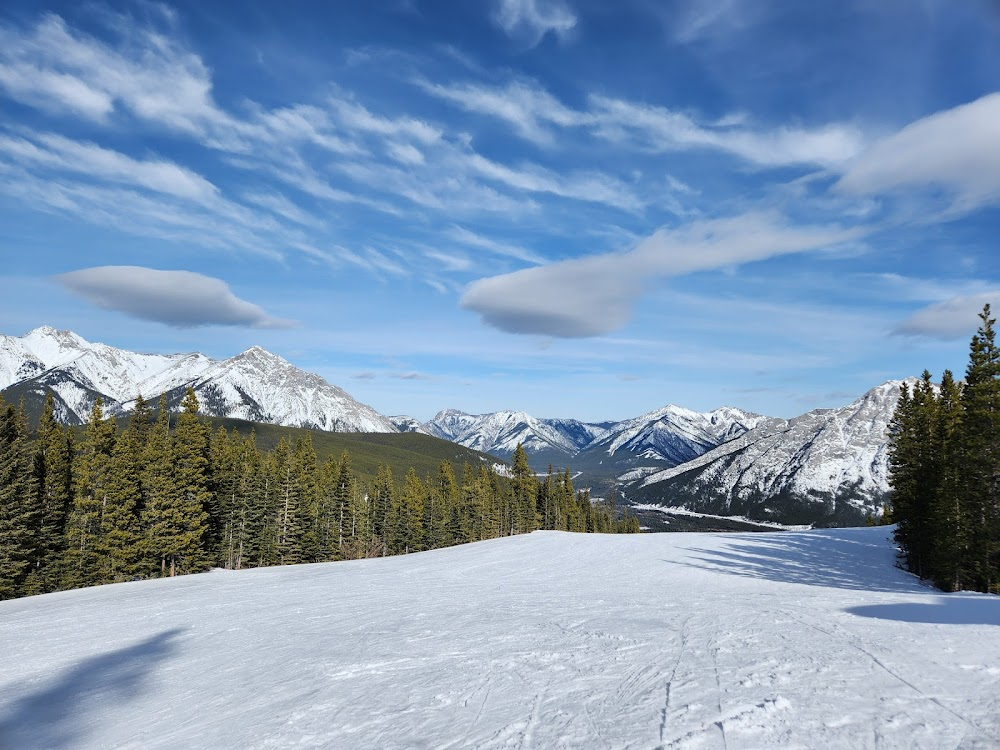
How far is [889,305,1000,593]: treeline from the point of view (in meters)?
27.2

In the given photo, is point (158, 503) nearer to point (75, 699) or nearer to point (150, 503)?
point (150, 503)

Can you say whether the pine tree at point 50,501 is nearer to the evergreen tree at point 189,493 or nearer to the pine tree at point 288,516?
the evergreen tree at point 189,493

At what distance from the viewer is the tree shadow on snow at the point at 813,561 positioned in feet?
87.9

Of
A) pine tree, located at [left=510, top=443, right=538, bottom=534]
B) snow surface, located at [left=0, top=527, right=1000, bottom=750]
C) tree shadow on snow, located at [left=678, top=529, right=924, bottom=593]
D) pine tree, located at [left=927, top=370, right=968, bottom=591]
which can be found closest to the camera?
snow surface, located at [left=0, top=527, right=1000, bottom=750]

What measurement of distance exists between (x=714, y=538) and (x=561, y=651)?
40224 mm

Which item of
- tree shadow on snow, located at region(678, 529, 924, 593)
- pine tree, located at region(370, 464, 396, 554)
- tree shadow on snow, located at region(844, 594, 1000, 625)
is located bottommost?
pine tree, located at region(370, 464, 396, 554)

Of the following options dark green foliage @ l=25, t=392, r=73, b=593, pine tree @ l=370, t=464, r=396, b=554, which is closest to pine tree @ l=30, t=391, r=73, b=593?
dark green foliage @ l=25, t=392, r=73, b=593

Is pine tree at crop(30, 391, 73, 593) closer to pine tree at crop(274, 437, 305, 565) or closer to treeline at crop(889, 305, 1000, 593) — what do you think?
pine tree at crop(274, 437, 305, 565)

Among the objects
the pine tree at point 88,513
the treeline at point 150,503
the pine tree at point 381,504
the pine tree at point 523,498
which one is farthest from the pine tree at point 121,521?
the pine tree at point 523,498

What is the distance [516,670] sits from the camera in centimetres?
1016

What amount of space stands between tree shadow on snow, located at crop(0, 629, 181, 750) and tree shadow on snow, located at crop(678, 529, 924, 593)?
81.7 ft

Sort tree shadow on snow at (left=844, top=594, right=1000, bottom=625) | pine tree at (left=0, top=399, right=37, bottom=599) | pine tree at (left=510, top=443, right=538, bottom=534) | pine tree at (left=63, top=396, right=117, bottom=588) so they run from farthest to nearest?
pine tree at (left=510, top=443, right=538, bottom=534) → pine tree at (left=63, top=396, right=117, bottom=588) → pine tree at (left=0, top=399, right=37, bottom=599) → tree shadow on snow at (left=844, top=594, right=1000, bottom=625)

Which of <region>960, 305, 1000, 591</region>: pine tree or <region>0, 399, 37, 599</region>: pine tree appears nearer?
<region>960, 305, 1000, 591</region>: pine tree

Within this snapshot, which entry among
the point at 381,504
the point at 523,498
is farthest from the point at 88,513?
the point at 523,498
